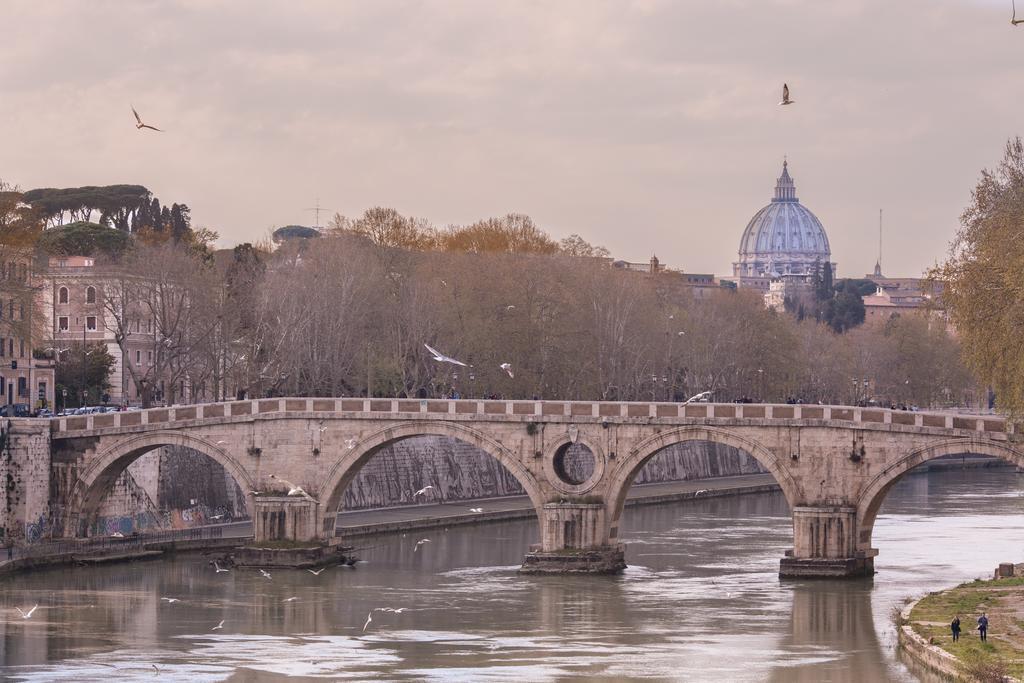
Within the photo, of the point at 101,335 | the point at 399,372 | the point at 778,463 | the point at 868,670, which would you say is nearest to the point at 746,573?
the point at 778,463

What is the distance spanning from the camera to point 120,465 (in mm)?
67125

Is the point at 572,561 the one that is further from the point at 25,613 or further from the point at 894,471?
the point at 25,613

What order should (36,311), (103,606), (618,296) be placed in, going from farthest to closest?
(618,296) < (36,311) < (103,606)

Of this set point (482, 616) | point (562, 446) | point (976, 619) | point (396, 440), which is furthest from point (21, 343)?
point (976, 619)

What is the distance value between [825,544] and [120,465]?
2247 cm

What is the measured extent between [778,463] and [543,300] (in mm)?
31944

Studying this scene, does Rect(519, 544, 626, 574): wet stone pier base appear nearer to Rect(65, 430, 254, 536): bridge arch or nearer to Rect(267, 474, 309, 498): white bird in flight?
Rect(267, 474, 309, 498): white bird in flight

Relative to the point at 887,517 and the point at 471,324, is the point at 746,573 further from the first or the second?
the point at 471,324

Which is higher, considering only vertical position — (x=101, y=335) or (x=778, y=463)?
(x=101, y=335)

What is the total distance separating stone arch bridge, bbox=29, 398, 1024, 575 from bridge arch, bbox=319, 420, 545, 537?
1.7 inches

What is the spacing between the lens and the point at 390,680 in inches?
1785

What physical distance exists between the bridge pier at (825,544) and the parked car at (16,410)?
3181 cm

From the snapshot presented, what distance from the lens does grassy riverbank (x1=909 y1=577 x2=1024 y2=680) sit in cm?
4253

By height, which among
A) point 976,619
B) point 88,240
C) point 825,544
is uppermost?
point 88,240
